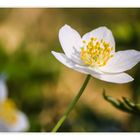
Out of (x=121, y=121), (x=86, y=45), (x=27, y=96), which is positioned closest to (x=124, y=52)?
(x=86, y=45)

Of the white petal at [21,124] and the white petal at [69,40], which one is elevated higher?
the white petal at [69,40]

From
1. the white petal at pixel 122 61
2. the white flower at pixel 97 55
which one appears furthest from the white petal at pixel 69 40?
the white petal at pixel 122 61

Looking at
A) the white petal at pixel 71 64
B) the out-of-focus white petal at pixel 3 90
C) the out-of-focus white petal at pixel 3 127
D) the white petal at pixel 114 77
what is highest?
the white petal at pixel 71 64

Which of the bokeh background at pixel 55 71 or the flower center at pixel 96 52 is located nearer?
the flower center at pixel 96 52

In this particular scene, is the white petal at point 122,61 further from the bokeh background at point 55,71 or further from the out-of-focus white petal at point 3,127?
the out-of-focus white petal at point 3,127

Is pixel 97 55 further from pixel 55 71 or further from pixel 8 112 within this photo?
pixel 8 112

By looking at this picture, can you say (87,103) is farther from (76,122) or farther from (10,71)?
(10,71)
